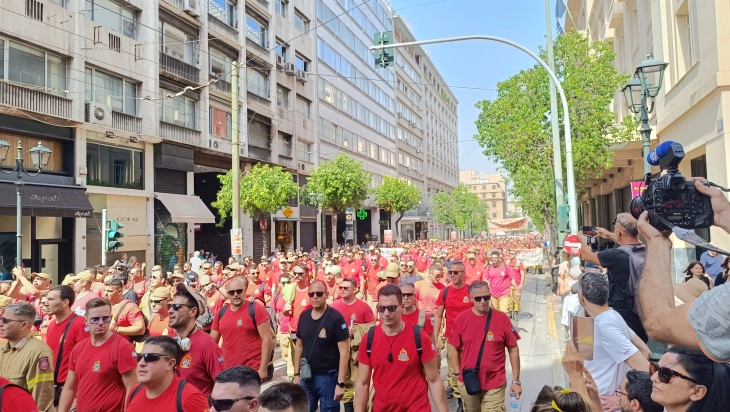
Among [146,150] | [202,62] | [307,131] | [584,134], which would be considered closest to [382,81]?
[307,131]

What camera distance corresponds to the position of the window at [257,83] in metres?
30.3

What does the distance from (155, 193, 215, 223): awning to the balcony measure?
8.16 ft

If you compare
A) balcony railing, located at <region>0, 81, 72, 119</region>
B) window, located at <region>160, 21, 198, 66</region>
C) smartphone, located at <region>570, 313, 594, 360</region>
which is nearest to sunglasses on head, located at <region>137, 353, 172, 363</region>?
smartphone, located at <region>570, 313, 594, 360</region>

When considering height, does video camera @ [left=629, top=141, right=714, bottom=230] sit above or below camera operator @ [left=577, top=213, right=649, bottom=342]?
above

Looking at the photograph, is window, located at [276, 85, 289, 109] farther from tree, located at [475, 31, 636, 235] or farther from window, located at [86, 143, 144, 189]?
tree, located at [475, 31, 636, 235]

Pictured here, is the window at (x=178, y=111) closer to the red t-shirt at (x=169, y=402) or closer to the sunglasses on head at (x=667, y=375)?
the red t-shirt at (x=169, y=402)

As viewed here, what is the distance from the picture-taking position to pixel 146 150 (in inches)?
908

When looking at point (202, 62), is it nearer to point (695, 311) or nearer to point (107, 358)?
point (107, 358)

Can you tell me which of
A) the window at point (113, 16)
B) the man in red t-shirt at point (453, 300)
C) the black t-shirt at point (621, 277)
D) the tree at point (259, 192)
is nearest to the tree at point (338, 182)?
the tree at point (259, 192)

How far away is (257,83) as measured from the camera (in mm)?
31406

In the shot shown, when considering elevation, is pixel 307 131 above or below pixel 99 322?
above

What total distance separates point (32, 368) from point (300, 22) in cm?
3599

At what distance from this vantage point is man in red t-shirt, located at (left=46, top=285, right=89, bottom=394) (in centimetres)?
536

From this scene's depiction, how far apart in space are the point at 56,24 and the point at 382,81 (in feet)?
130
